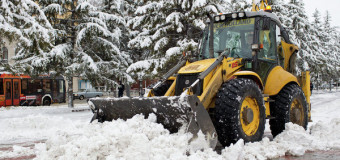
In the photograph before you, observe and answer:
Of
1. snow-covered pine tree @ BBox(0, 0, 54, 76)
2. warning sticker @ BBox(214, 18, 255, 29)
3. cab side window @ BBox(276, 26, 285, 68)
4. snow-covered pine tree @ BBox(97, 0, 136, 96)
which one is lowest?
cab side window @ BBox(276, 26, 285, 68)

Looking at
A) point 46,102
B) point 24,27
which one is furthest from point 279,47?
point 46,102

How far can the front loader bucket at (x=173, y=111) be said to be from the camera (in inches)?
198

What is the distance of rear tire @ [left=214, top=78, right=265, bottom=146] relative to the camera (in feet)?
17.7

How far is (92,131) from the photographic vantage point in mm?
5230

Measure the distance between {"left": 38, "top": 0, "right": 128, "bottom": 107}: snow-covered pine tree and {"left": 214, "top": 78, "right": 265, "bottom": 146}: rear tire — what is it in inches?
550

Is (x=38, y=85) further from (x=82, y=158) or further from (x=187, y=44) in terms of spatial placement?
(x=82, y=158)

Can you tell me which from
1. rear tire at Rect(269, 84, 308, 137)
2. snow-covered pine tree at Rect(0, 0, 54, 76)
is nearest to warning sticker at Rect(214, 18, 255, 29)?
rear tire at Rect(269, 84, 308, 137)

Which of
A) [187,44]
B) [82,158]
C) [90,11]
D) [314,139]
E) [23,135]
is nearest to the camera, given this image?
[82,158]

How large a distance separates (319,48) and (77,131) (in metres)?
39.0

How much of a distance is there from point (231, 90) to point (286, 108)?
1876mm

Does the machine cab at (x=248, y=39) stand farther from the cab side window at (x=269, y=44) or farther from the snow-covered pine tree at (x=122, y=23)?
the snow-covered pine tree at (x=122, y=23)

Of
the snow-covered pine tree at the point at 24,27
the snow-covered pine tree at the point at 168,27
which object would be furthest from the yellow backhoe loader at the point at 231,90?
the snow-covered pine tree at the point at 168,27

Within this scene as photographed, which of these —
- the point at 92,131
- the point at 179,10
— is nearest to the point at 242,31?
A: the point at 92,131

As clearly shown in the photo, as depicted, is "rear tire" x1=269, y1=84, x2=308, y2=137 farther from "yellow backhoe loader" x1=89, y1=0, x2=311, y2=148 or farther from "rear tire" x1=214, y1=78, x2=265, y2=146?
"rear tire" x1=214, y1=78, x2=265, y2=146
